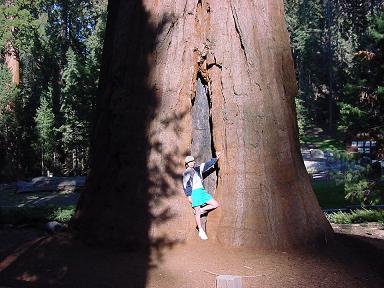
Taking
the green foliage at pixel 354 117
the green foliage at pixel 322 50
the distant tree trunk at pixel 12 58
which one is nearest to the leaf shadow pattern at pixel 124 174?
the green foliage at pixel 354 117

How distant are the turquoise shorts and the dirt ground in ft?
1.68

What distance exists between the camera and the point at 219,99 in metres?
6.75

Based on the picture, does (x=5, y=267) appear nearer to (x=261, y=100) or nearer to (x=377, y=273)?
(x=261, y=100)

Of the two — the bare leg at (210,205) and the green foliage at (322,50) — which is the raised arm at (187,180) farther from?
the green foliage at (322,50)

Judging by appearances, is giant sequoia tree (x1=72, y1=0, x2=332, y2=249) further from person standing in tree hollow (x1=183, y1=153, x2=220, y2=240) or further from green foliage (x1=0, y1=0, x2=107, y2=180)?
green foliage (x1=0, y1=0, x2=107, y2=180)

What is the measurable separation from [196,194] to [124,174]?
997mm

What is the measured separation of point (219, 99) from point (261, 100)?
0.57 m

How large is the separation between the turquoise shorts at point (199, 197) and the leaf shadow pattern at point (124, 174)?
28 centimetres

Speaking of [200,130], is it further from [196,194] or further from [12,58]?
[12,58]

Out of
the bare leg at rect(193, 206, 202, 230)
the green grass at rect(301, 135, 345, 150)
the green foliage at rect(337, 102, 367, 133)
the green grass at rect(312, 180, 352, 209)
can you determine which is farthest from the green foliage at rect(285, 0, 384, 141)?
the bare leg at rect(193, 206, 202, 230)

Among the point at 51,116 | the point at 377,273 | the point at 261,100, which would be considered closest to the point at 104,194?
the point at 261,100

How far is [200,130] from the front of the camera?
699cm

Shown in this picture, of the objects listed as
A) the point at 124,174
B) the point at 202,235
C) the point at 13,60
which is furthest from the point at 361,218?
the point at 13,60

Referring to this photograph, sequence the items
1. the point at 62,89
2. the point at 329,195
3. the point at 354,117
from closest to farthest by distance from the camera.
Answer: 1. the point at 354,117
2. the point at 329,195
3. the point at 62,89
